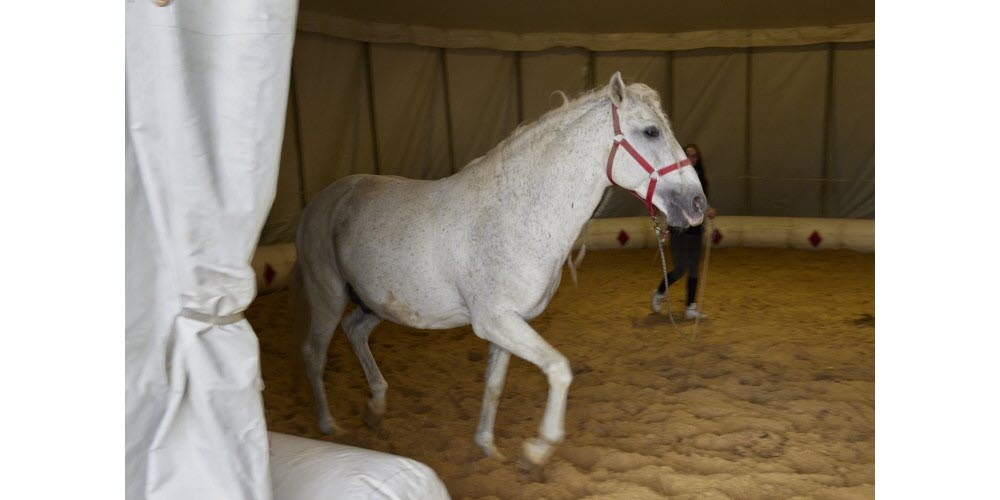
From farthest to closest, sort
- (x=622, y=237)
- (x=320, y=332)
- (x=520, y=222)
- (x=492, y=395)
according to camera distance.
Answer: (x=622, y=237) < (x=320, y=332) < (x=492, y=395) < (x=520, y=222)

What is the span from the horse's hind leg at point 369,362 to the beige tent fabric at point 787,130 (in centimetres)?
791

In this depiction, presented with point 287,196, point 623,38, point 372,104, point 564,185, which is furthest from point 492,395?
point 623,38

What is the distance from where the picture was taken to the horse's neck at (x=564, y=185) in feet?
10.4

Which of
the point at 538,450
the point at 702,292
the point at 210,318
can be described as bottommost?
the point at 702,292

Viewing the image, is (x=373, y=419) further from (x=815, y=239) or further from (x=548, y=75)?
(x=815, y=239)

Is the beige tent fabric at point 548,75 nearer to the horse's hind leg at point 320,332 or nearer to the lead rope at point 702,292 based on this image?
the lead rope at point 702,292

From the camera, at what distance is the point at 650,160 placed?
3.14 metres

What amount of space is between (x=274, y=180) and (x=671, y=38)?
928cm

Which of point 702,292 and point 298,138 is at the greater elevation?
point 298,138

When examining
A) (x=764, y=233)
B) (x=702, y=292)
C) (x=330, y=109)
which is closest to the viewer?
(x=702, y=292)

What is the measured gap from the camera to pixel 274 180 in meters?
1.80

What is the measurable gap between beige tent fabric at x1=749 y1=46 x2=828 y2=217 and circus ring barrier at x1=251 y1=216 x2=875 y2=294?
637 mm

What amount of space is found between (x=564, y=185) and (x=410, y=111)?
6681 mm
